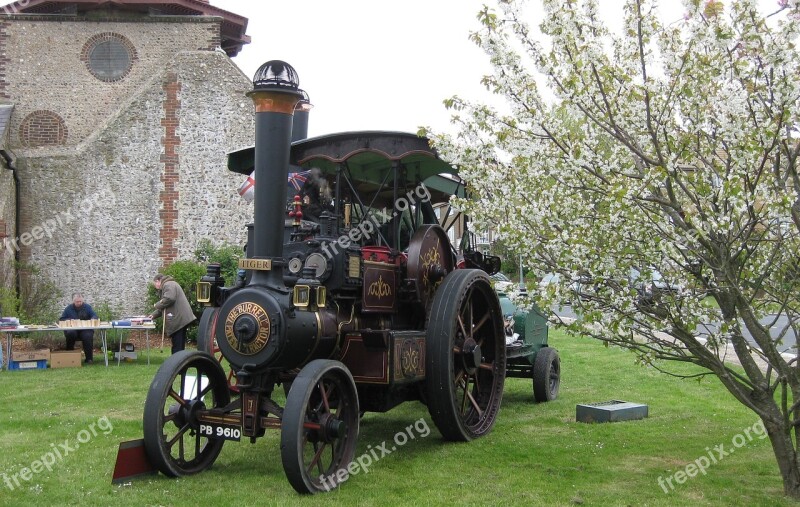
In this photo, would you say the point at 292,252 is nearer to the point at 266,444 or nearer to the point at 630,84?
the point at 266,444

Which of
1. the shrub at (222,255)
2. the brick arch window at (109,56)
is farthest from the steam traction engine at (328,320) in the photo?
the brick arch window at (109,56)

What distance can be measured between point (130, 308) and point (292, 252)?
12.6 meters

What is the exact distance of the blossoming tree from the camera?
450 cm

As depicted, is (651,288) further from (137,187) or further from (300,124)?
(137,187)

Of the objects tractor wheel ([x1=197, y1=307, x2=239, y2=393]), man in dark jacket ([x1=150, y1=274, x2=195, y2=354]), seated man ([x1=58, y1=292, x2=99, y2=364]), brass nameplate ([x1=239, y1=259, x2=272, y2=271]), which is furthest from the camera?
Answer: seated man ([x1=58, y1=292, x2=99, y2=364])

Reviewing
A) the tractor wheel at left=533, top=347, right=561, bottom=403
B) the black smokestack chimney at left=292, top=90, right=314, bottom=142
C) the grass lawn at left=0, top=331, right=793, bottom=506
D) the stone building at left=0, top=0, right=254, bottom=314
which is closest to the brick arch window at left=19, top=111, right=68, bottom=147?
the stone building at left=0, top=0, right=254, bottom=314

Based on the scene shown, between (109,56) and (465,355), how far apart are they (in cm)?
1719

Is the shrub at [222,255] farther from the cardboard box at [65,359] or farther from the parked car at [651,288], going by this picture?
the parked car at [651,288]

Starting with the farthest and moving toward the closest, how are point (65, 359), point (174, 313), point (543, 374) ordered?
point (65, 359) < point (174, 313) < point (543, 374)

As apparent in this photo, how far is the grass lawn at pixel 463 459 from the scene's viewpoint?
198 inches

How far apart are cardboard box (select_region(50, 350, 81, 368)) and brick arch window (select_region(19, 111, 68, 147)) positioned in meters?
10.6

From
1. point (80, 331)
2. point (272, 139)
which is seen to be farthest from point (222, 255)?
point (272, 139)

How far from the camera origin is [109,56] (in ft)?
67.8

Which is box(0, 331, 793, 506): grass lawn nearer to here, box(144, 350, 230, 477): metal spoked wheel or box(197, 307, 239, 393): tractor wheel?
box(144, 350, 230, 477): metal spoked wheel
